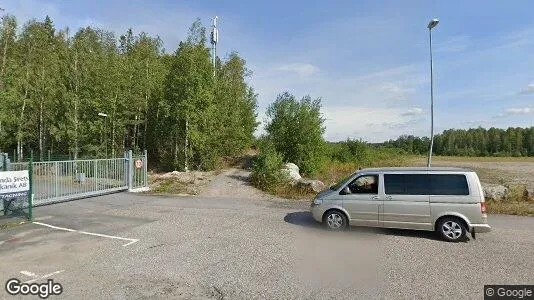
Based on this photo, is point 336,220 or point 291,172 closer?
point 336,220

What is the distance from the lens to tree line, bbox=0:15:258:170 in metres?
22.0

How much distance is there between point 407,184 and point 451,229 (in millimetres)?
1438

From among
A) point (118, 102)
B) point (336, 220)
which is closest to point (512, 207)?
point (336, 220)

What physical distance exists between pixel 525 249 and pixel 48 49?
33256mm

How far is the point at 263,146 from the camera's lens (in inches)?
808

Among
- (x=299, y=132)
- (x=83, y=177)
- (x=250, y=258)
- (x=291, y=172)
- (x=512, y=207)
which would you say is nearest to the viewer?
(x=250, y=258)

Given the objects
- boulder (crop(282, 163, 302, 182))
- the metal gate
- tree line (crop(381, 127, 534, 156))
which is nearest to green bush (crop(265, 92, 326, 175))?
boulder (crop(282, 163, 302, 182))

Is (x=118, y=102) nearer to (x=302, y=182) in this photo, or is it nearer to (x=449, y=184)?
(x=302, y=182)

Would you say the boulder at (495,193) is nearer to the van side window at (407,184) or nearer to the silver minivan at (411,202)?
the silver minivan at (411,202)

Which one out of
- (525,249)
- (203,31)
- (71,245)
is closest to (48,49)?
(203,31)

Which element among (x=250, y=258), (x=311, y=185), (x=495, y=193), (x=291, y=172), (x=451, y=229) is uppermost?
(x=291, y=172)

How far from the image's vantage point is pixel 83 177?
1402cm

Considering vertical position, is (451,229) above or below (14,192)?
below

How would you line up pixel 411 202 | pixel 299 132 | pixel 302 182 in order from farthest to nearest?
pixel 299 132 → pixel 302 182 → pixel 411 202
